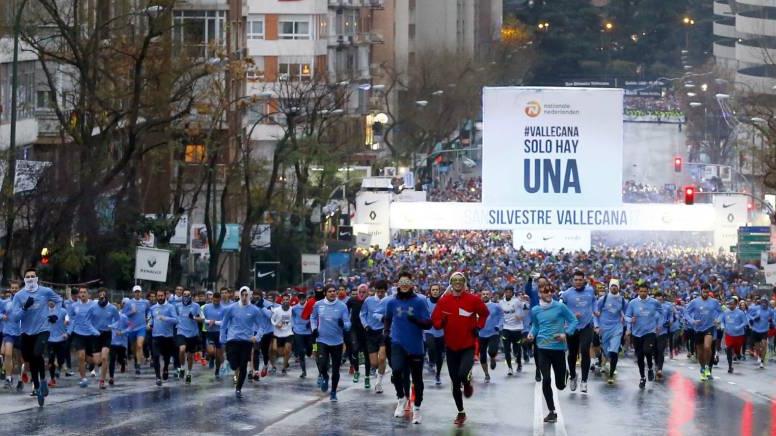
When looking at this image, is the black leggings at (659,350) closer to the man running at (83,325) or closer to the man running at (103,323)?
the man running at (103,323)

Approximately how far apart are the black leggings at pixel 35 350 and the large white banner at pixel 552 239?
42.7m

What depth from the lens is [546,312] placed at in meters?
23.7

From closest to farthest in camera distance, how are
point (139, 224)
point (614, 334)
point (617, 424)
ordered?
point (617, 424) < point (614, 334) < point (139, 224)

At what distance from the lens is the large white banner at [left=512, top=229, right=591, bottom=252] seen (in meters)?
67.7

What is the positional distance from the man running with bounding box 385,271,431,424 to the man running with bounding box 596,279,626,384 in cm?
769

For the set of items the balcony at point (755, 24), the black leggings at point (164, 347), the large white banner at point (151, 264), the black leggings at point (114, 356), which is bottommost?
the black leggings at point (114, 356)

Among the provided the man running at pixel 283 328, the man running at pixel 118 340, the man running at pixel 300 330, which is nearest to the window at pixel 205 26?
the man running at pixel 283 328

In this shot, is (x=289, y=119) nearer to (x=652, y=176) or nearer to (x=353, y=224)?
(x=353, y=224)

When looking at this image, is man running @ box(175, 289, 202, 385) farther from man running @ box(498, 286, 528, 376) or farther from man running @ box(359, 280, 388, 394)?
man running @ box(498, 286, 528, 376)

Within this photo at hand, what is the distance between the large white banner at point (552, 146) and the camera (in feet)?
214

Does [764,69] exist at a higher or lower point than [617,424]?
higher

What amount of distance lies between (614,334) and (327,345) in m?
5.52

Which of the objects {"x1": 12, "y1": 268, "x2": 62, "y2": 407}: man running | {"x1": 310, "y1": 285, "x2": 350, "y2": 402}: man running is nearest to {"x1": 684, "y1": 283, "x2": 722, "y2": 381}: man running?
{"x1": 310, "y1": 285, "x2": 350, "y2": 402}: man running

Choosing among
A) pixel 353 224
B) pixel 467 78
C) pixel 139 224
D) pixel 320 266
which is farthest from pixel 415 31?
pixel 139 224
